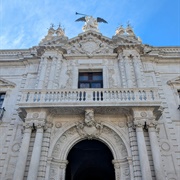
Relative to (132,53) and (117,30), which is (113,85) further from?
(117,30)

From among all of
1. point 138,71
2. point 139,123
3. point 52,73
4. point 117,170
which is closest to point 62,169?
point 117,170

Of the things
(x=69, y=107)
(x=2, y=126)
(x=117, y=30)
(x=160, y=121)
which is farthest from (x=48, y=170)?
(x=117, y=30)

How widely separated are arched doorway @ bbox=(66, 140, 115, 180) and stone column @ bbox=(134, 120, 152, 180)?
3485 mm

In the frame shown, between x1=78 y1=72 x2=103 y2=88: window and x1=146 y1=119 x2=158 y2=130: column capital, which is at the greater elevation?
x1=78 y1=72 x2=103 y2=88: window

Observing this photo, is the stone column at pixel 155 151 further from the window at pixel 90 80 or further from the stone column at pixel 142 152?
the window at pixel 90 80

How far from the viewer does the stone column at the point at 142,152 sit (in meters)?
8.66

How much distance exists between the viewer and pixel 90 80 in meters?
14.1

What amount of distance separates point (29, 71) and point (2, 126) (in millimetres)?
4501

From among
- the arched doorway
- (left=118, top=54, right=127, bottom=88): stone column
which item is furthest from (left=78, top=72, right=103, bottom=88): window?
the arched doorway

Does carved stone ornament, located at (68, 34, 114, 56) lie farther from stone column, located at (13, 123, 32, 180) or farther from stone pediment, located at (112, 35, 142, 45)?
stone column, located at (13, 123, 32, 180)

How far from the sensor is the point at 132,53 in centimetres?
1420

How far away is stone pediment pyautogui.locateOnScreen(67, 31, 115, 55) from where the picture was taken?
1510 centimetres

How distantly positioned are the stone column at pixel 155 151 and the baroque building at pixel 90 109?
0.14 feet

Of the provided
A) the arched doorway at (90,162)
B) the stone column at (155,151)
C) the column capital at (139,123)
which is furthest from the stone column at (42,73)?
the stone column at (155,151)
